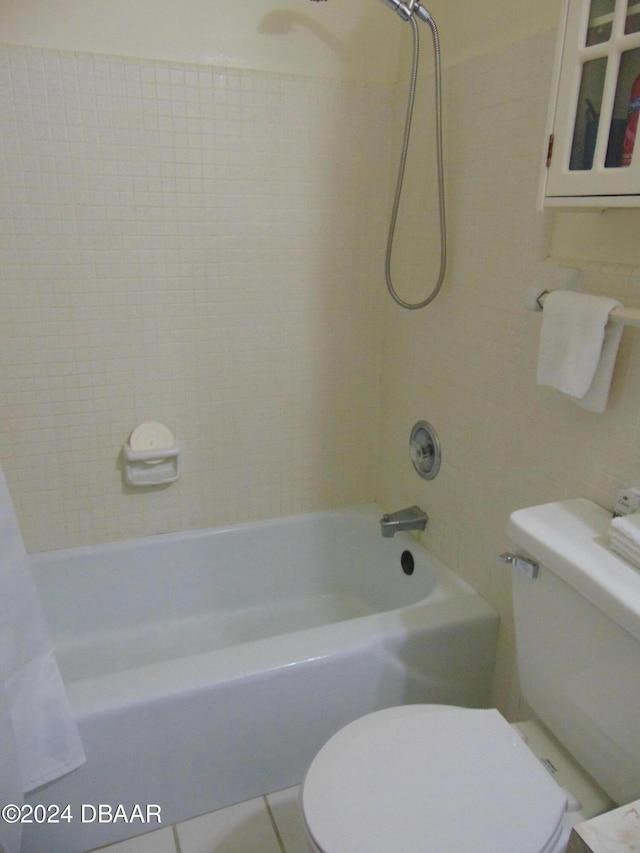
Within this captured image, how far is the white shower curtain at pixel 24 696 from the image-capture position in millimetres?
1100

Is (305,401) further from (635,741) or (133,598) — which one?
(635,741)

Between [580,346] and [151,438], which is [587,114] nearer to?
[580,346]

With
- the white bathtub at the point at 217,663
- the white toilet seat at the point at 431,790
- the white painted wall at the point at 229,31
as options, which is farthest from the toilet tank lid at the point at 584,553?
the white painted wall at the point at 229,31

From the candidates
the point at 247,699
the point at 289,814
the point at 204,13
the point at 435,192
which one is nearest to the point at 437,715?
the point at 247,699

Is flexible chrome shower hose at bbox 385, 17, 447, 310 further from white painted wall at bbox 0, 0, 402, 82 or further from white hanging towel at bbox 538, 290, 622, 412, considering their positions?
white hanging towel at bbox 538, 290, 622, 412

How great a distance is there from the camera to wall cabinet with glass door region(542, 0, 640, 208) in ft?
3.00

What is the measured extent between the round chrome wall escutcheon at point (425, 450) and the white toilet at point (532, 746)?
584 mm

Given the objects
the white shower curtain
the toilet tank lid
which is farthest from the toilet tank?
the white shower curtain

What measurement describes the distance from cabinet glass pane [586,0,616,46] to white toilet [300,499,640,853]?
788 millimetres

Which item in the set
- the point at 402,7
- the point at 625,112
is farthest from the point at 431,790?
the point at 402,7

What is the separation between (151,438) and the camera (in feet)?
6.00

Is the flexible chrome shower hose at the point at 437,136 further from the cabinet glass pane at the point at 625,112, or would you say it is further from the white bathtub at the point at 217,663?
the white bathtub at the point at 217,663

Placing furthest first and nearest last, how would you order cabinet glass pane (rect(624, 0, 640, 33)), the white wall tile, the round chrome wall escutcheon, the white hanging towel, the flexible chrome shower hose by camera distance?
the round chrome wall escutcheon
the white wall tile
the flexible chrome shower hose
the white hanging towel
cabinet glass pane (rect(624, 0, 640, 33))

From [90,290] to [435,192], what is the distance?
3.21 feet
